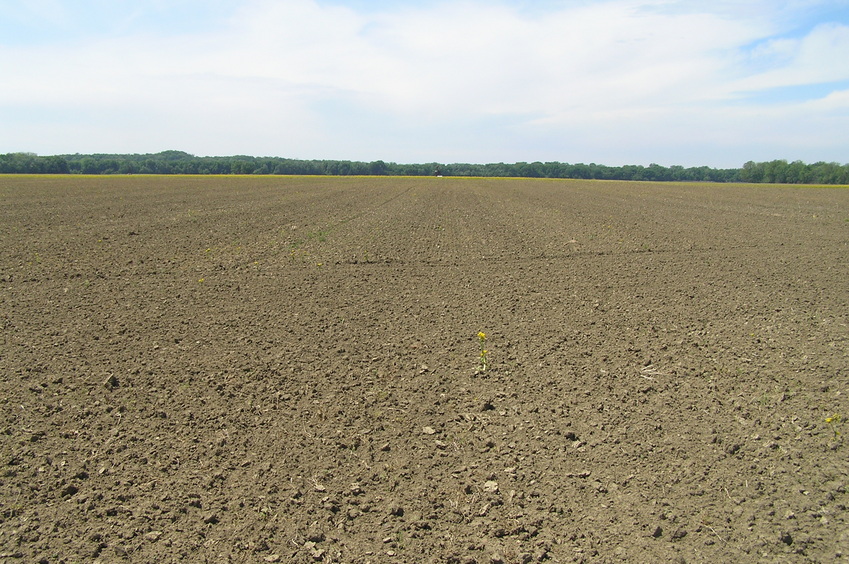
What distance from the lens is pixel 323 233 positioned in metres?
17.1

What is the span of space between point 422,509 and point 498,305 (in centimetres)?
529

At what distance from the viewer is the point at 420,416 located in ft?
16.5

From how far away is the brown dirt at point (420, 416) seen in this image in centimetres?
351

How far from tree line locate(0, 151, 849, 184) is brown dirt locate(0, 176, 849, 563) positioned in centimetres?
9334

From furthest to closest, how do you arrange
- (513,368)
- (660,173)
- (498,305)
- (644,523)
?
(660,173)
(498,305)
(513,368)
(644,523)

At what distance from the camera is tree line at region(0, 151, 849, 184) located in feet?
291

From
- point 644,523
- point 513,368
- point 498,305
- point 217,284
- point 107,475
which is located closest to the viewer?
point 644,523

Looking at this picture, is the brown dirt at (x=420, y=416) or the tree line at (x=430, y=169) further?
the tree line at (x=430, y=169)

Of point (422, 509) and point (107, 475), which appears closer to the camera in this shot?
point (422, 509)

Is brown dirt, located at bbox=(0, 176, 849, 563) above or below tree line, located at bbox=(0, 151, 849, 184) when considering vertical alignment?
below

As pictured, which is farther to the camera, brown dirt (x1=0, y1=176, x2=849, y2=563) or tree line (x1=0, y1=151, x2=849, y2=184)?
tree line (x1=0, y1=151, x2=849, y2=184)

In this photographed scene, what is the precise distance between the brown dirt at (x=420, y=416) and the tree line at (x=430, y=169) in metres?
93.3

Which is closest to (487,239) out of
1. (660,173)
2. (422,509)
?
(422,509)

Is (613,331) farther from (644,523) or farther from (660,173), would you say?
(660,173)
